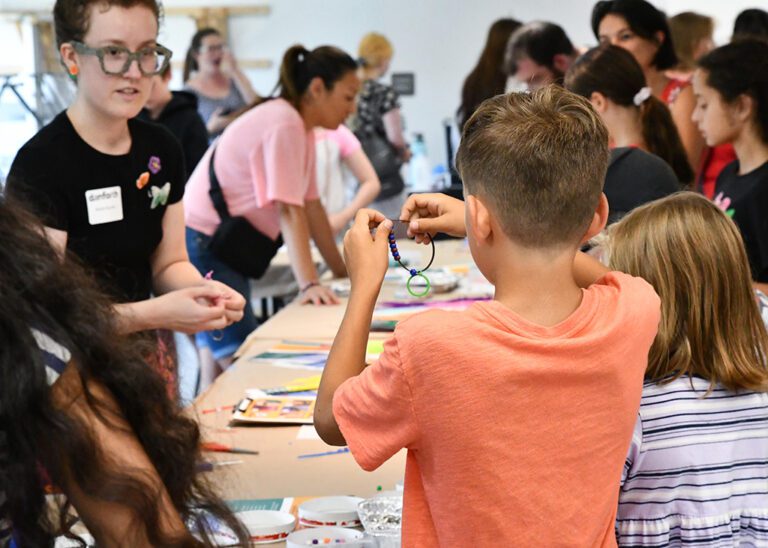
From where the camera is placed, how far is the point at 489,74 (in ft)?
16.7

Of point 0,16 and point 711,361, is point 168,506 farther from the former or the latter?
point 0,16

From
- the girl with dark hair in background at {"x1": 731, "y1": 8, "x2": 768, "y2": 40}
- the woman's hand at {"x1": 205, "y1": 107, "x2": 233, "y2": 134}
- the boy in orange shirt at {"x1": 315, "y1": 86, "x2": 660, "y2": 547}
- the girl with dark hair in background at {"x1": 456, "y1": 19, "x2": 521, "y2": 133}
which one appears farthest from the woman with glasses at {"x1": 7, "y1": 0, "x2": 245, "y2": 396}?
the woman's hand at {"x1": 205, "y1": 107, "x2": 233, "y2": 134}

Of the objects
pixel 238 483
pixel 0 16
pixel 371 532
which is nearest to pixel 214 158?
pixel 238 483

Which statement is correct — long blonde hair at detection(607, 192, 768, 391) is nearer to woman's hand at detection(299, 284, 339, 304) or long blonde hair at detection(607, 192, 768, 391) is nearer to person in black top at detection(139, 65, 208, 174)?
woman's hand at detection(299, 284, 339, 304)

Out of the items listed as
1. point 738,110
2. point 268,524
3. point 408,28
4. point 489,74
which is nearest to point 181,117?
point 489,74

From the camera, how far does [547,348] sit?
126 cm

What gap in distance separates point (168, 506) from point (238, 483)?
0.96 metres

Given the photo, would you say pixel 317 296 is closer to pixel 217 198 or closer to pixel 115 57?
pixel 217 198

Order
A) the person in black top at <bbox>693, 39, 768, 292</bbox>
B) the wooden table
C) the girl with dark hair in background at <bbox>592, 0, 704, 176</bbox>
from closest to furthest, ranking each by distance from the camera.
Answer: the wooden table < the person in black top at <bbox>693, 39, 768, 292</bbox> < the girl with dark hair in background at <bbox>592, 0, 704, 176</bbox>

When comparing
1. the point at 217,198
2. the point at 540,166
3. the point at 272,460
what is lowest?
the point at 272,460

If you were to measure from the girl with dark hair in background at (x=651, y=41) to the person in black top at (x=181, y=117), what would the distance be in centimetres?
182

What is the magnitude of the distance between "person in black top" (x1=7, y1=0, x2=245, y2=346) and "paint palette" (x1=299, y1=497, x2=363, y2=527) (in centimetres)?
62

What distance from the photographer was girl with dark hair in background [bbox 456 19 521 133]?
5.02 meters

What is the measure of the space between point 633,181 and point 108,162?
1356 mm
